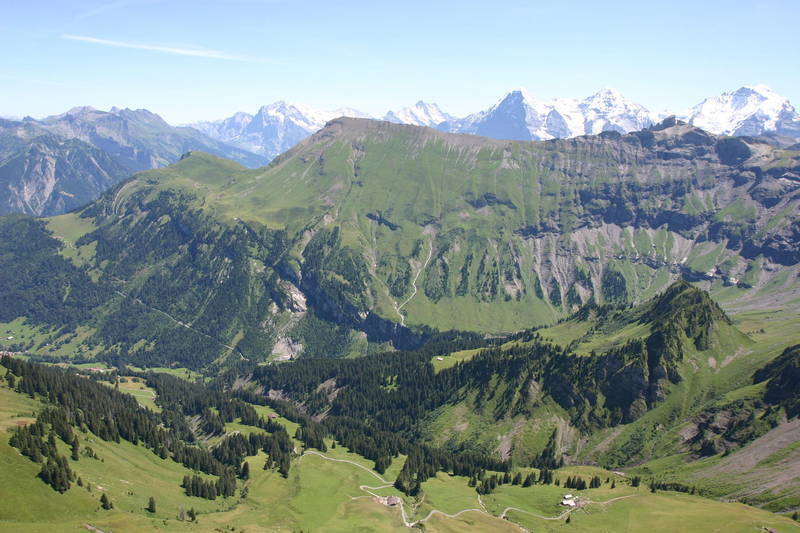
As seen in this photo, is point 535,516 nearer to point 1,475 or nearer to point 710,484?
point 710,484

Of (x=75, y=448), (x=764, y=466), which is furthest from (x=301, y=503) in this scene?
(x=764, y=466)

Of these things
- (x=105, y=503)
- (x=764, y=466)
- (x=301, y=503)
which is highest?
(x=105, y=503)

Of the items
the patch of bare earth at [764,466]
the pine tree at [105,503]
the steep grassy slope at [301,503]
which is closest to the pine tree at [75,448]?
the steep grassy slope at [301,503]

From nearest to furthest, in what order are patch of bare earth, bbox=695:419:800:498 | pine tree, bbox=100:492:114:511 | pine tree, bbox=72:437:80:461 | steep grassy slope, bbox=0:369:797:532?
1. steep grassy slope, bbox=0:369:797:532
2. pine tree, bbox=100:492:114:511
3. pine tree, bbox=72:437:80:461
4. patch of bare earth, bbox=695:419:800:498

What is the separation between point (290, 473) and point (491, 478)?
66082mm

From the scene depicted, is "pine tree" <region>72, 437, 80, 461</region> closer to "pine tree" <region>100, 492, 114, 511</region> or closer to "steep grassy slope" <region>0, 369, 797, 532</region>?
"steep grassy slope" <region>0, 369, 797, 532</region>

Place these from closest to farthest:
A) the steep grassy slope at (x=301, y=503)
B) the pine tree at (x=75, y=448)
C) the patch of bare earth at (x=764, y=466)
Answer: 1. the steep grassy slope at (x=301, y=503)
2. the pine tree at (x=75, y=448)
3. the patch of bare earth at (x=764, y=466)

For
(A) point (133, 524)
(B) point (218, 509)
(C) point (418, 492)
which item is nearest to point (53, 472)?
(A) point (133, 524)

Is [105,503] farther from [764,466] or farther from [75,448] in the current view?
[764,466]

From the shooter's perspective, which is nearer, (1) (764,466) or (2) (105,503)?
(2) (105,503)

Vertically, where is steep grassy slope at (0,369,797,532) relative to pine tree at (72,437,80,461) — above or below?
below

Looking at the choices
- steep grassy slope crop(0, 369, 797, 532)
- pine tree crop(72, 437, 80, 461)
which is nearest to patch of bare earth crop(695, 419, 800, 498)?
steep grassy slope crop(0, 369, 797, 532)

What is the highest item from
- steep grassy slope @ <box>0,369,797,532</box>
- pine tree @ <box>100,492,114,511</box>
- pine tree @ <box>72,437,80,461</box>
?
pine tree @ <box>72,437,80,461</box>

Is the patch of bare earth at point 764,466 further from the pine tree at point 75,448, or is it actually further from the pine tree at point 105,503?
the pine tree at point 75,448
